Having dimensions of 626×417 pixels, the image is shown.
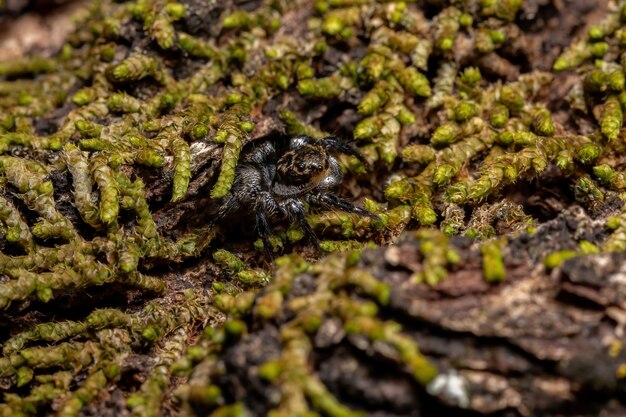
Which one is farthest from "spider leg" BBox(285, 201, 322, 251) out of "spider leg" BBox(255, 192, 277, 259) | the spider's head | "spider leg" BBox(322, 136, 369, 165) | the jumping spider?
"spider leg" BBox(322, 136, 369, 165)

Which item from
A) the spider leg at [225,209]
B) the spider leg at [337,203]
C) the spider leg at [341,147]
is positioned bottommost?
the spider leg at [337,203]

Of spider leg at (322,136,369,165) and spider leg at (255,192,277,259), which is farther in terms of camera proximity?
spider leg at (322,136,369,165)

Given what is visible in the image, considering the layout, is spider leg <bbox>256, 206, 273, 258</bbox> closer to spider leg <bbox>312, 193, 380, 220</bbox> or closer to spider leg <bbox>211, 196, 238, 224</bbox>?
spider leg <bbox>211, 196, 238, 224</bbox>

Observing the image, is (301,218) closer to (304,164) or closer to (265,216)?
(265,216)

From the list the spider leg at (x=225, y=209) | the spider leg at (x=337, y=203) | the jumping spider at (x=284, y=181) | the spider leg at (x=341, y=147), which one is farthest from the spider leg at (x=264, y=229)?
the spider leg at (x=341, y=147)

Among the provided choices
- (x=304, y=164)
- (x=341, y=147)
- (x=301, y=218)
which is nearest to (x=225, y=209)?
(x=301, y=218)

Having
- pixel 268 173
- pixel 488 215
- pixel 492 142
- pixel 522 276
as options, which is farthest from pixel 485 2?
pixel 522 276

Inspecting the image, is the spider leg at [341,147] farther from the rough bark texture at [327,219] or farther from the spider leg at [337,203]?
the spider leg at [337,203]

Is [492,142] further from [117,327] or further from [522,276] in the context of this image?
[117,327]
